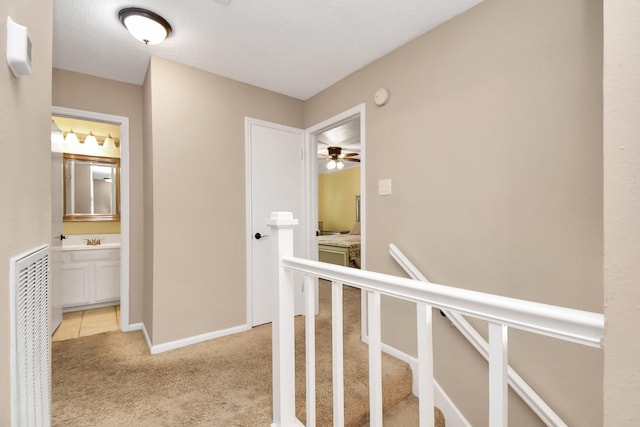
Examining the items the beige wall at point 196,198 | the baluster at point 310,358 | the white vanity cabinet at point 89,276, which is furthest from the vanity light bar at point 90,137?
the baluster at point 310,358

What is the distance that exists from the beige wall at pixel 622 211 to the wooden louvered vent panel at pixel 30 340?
1375 millimetres

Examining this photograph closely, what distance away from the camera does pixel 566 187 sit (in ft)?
4.72

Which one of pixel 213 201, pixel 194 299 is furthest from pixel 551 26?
pixel 194 299

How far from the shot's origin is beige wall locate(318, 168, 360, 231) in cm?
770

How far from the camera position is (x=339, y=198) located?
805cm

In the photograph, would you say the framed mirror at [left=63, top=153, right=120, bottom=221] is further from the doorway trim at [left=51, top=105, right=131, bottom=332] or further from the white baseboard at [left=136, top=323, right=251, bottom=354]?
the white baseboard at [left=136, top=323, right=251, bottom=354]

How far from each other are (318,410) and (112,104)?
3060mm

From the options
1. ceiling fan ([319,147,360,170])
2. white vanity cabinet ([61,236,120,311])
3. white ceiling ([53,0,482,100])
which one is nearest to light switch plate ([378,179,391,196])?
white ceiling ([53,0,482,100])

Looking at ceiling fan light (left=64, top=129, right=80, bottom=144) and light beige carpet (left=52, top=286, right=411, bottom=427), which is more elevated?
ceiling fan light (left=64, top=129, right=80, bottom=144)

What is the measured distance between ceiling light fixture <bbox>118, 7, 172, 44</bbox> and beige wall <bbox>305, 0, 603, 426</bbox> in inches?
63.3

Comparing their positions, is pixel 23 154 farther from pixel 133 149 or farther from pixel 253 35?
pixel 133 149

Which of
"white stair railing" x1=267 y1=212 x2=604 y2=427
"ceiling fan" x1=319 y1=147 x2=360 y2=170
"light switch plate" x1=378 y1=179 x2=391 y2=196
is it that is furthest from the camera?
"ceiling fan" x1=319 y1=147 x2=360 y2=170

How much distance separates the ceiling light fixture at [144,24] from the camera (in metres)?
1.80

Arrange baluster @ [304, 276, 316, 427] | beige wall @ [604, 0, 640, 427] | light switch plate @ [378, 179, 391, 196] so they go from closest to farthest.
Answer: beige wall @ [604, 0, 640, 427] < baluster @ [304, 276, 316, 427] < light switch plate @ [378, 179, 391, 196]
